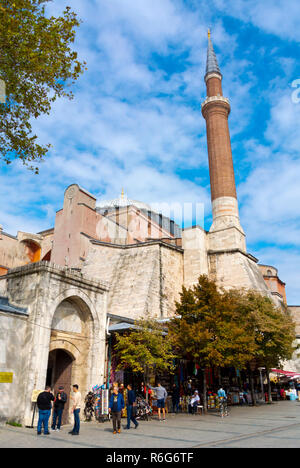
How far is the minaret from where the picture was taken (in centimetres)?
3075

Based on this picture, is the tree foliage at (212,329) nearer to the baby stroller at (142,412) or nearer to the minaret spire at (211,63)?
the baby stroller at (142,412)

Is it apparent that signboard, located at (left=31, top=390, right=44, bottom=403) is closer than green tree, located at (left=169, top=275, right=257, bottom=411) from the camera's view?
Yes

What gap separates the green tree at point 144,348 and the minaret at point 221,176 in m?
15.9

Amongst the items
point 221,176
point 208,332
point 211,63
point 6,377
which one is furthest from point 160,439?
point 211,63

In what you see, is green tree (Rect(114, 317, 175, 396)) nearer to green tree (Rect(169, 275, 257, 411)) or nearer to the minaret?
green tree (Rect(169, 275, 257, 411))

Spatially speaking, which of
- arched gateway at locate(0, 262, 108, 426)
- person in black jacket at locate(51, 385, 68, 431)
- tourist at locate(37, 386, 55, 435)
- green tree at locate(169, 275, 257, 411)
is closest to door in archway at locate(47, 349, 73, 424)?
arched gateway at locate(0, 262, 108, 426)

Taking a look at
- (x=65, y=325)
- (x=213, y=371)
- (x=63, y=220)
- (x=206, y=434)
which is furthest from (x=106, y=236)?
(x=206, y=434)

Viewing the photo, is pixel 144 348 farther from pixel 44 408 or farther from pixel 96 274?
pixel 96 274

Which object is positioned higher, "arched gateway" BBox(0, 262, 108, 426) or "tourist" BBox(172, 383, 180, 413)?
"arched gateway" BBox(0, 262, 108, 426)

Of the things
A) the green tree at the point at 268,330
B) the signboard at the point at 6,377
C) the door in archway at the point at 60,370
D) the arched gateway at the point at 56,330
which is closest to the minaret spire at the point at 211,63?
the green tree at the point at 268,330

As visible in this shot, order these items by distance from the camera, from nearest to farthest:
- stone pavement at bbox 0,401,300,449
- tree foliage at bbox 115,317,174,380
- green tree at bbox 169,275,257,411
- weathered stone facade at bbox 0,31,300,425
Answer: stone pavement at bbox 0,401,300,449, weathered stone facade at bbox 0,31,300,425, tree foliage at bbox 115,317,174,380, green tree at bbox 169,275,257,411

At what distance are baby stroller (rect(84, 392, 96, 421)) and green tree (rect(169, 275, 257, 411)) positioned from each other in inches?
176

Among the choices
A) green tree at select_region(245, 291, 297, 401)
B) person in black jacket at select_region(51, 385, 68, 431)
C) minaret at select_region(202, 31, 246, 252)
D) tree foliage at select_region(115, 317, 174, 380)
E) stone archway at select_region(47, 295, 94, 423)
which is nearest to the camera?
person in black jacket at select_region(51, 385, 68, 431)
